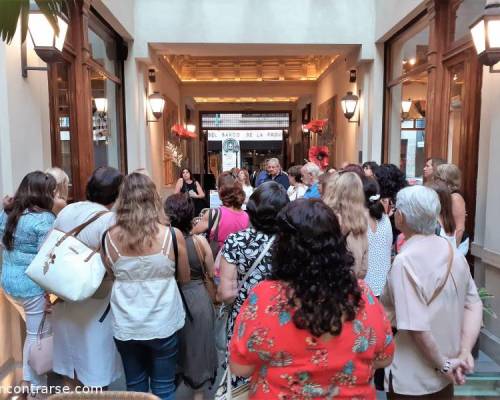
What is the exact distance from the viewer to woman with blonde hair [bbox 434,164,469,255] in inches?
124

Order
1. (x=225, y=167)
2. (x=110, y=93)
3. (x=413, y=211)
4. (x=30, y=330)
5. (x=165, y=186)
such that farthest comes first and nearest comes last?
1. (x=225, y=167)
2. (x=165, y=186)
3. (x=110, y=93)
4. (x=30, y=330)
5. (x=413, y=211)

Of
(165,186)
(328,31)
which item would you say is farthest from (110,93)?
(328,31)

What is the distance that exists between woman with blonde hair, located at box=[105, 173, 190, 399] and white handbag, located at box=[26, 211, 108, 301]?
107 millimetres

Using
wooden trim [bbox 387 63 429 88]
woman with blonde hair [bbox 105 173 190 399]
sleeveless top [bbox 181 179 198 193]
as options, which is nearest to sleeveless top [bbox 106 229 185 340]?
woman with blonde hair [bbox 105 173 190 399]

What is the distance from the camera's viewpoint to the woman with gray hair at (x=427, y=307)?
1.69 metres

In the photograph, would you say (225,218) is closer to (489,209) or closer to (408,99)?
(489,209)

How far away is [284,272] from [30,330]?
2127 millimetres

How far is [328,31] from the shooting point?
6.51m

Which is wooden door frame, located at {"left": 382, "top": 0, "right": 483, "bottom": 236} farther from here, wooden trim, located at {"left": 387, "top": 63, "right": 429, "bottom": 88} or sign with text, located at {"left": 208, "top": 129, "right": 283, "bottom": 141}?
sign with text, located at {"left": 208, "top": 129, "right": 283, "bottom": 141}

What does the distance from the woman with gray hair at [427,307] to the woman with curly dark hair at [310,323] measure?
425mm

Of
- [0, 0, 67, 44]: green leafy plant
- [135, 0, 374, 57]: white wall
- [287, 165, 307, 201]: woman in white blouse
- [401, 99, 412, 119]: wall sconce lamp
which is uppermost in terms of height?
[135, 0, 374, 57]: white wall

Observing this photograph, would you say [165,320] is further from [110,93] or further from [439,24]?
[110,93]

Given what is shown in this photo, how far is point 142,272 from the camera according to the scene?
82.0 inches

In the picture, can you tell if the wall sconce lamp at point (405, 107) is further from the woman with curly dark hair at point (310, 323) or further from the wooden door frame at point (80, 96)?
the woman with curly dark hair at point (310, 323)
